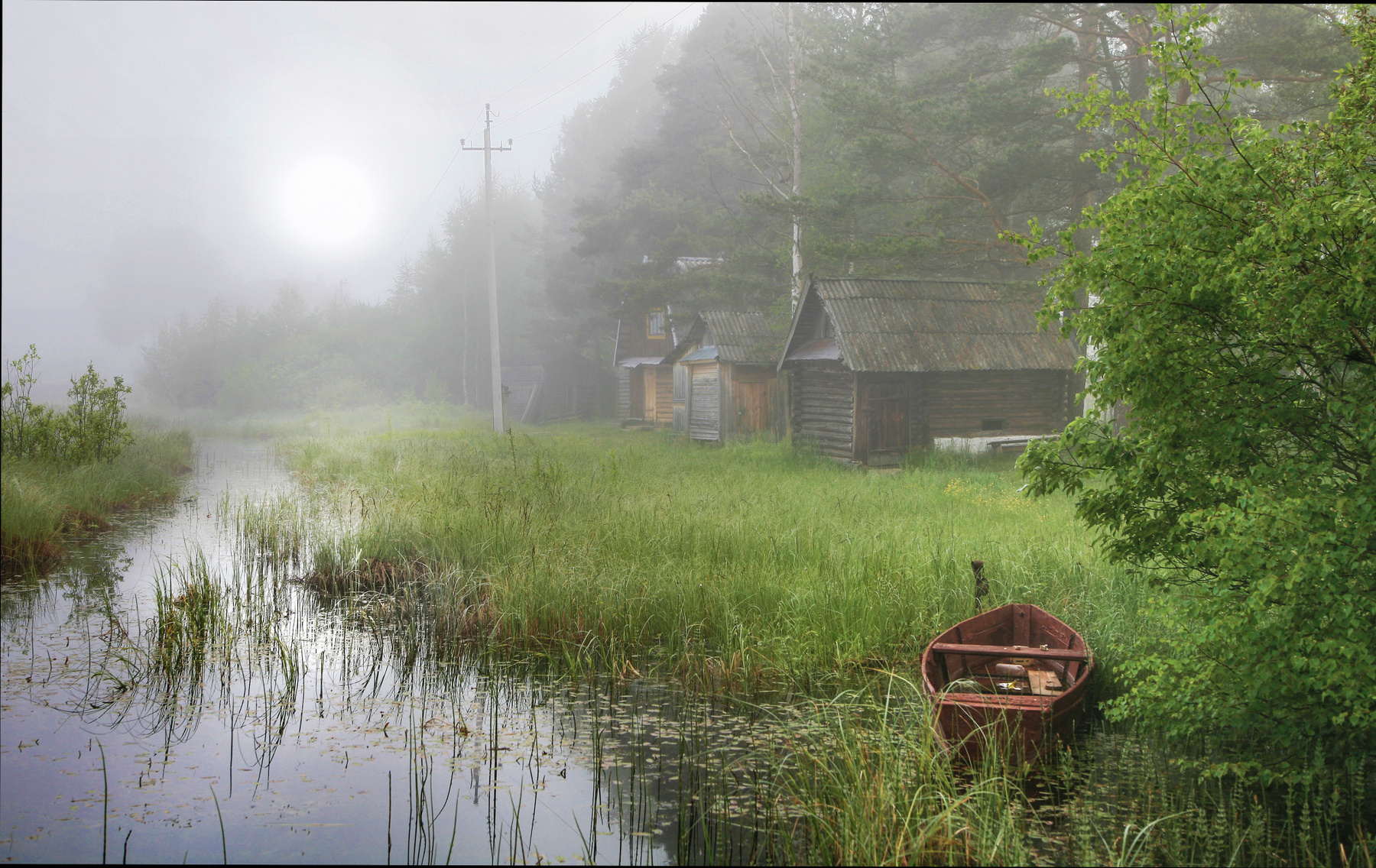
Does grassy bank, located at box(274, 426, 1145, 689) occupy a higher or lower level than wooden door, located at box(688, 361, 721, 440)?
lower

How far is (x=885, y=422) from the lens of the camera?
64.4 ft

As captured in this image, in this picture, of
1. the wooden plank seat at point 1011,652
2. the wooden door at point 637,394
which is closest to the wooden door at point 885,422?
the wooden plank seat at point 1011,652

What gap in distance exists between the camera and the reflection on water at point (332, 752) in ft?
14.6

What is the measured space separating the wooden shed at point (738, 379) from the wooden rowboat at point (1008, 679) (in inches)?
699

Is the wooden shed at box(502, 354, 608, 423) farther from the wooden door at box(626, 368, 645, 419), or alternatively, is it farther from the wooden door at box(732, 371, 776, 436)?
the wooden door at box(732, 371, 776, 436)

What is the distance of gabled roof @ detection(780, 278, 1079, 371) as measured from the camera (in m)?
18.7

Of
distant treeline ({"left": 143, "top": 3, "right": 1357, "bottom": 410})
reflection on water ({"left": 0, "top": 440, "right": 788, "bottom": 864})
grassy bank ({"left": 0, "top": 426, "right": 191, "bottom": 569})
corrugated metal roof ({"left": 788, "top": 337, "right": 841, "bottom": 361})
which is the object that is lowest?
reflection on water ({"left": 0, "top": 440, "right": 788, "bottom": 864})

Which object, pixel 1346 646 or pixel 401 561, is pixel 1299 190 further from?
pixel 401 561

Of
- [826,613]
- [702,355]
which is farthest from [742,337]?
[826,613]

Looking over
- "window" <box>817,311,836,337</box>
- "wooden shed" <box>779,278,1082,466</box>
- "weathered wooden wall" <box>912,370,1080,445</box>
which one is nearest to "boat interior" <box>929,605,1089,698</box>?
"wooden shed" <box>779,278,1082,466</box>

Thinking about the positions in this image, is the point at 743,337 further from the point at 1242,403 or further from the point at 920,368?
the point at 1242,403

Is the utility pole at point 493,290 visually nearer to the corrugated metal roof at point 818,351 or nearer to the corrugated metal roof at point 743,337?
the corrugated metal roof at point 743,337

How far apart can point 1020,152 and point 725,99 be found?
91.5 feet

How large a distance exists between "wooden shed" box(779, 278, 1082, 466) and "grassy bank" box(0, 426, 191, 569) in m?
13.3
